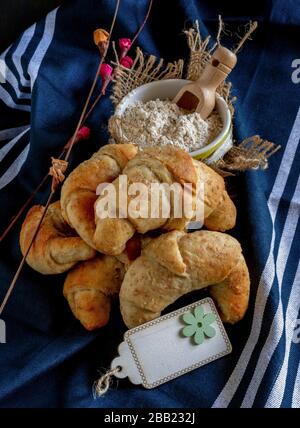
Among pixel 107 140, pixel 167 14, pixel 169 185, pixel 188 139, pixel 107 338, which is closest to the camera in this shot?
pixel 169 185

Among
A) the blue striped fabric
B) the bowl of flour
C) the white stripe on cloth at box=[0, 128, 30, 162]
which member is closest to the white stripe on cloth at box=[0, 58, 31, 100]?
the blue striped fabric

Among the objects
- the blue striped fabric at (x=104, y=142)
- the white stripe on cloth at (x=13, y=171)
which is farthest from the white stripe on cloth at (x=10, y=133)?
the white stripe on cloth at (x=13, y=171)

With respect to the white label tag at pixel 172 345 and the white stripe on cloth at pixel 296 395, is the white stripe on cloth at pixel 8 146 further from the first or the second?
the white stripe on cloth at pixel 296 395

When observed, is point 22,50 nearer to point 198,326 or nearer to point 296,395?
point 198,326

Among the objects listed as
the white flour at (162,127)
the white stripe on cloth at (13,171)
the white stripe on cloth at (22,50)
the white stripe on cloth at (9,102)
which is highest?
the white stripe on cloth at (22,50)

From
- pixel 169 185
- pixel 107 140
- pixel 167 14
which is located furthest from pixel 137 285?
pixel 167 14
